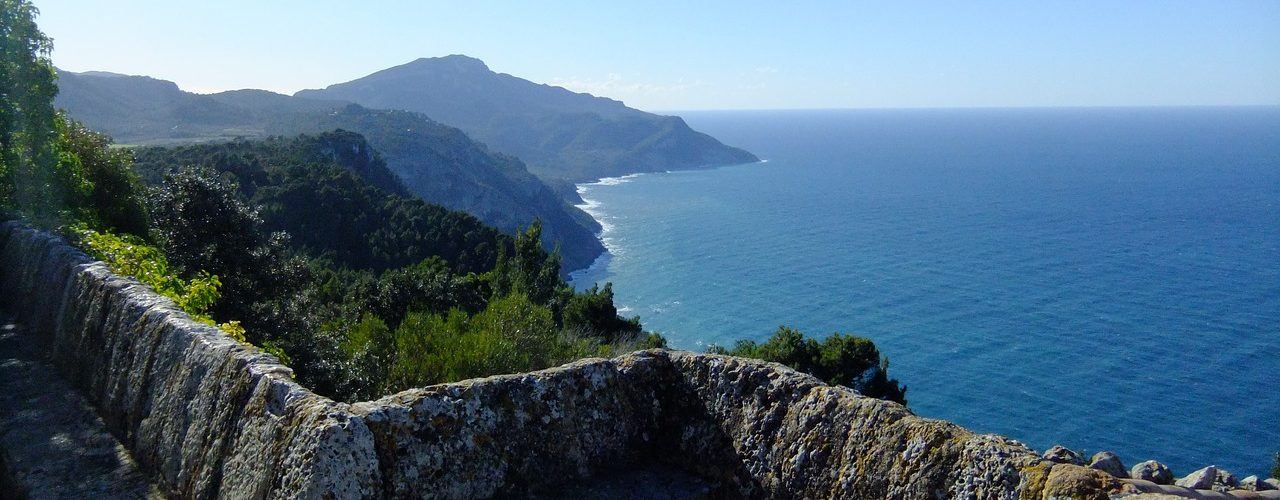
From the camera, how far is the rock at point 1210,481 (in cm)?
429

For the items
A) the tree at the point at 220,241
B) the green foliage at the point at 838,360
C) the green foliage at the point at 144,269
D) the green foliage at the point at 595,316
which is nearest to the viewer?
the green foliage at the point at 144,269

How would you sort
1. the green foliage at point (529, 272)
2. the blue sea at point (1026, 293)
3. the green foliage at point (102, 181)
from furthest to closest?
the blue sea at point (1026, 293)
the green foliage at point (529, 272)
the green foliage at point (102, 181)

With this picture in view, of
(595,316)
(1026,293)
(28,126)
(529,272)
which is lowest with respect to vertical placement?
(1026,293)

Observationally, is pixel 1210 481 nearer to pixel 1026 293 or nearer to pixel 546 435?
pixel 546 435

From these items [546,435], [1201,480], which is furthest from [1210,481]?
[546,435]

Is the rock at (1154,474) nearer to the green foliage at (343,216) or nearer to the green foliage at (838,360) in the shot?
the green foliage at (838,360)

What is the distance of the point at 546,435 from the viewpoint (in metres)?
5.12

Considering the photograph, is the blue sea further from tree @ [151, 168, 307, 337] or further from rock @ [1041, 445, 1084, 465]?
rock @ [1041, 445, 1084, 465]

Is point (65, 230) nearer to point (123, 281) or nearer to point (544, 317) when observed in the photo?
point (123, 281)

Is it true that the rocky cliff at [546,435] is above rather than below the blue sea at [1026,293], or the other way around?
above

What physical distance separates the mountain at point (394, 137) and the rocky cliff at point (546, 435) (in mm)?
78901

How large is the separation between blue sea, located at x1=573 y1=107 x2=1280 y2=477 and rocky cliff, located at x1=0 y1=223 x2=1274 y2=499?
44.5 metres

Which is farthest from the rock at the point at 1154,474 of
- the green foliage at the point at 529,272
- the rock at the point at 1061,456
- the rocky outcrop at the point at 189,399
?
the green foliage at the point at 529,272

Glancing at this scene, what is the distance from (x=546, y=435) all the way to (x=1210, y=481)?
13.2ft
